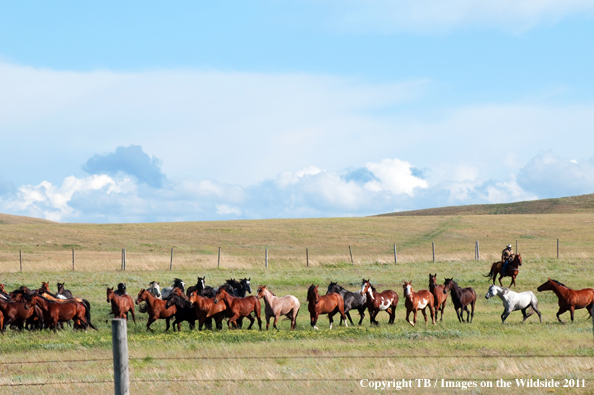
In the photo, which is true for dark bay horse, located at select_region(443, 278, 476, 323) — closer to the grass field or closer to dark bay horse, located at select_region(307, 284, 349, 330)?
the grass field

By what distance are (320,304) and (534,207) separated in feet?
335

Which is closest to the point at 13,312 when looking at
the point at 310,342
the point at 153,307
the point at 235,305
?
the point at 153,307

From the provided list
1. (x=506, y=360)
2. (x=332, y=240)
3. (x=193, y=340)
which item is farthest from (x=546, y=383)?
(x=332, y=240)

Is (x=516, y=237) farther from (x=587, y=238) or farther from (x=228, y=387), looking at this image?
(x=228, y=387)

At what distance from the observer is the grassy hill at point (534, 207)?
10244cm

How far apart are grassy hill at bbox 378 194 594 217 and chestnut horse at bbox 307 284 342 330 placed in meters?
91.7

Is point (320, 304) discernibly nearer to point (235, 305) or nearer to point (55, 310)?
point (235, 305)

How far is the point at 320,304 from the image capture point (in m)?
16.2

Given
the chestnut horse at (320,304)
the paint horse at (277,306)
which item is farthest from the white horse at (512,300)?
the paint horse at (277,306)

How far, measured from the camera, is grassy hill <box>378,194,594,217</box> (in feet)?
336

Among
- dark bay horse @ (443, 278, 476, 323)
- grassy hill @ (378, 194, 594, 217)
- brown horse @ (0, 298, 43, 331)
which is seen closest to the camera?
brown horse @ (0, 298, 43, 331)

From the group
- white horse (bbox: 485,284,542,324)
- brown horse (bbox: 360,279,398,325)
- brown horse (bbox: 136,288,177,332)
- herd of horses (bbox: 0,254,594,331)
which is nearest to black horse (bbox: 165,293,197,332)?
herd of horses (bbox: 0,254,594,331)

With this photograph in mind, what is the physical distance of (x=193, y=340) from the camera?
14117 mm

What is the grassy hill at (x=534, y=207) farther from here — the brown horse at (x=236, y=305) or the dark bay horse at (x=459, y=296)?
the brown horse at (x=236, y=305)
